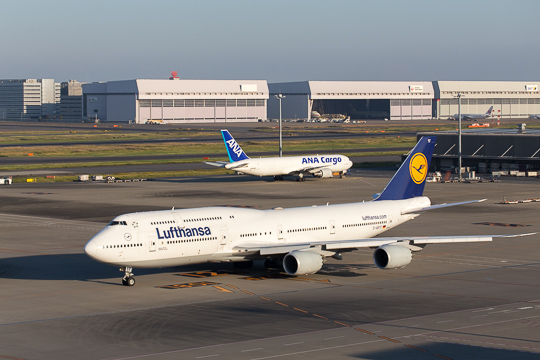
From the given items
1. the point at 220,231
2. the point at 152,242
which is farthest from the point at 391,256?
the point at 152,242

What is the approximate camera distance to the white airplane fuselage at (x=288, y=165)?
368 ft

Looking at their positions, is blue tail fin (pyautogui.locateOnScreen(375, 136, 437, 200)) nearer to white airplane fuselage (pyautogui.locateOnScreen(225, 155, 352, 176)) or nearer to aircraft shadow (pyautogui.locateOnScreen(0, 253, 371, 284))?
aircraft shadow (pyautogui.locateOnScreen(0, 253, 371, 284))

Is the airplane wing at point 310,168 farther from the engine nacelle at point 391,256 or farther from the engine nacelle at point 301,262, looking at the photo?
the engine nacelle at point 301,262

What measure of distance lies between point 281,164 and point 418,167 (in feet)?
194

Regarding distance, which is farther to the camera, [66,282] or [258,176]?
[258,176]

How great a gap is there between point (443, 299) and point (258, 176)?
7948cm

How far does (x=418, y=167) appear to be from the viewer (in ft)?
184

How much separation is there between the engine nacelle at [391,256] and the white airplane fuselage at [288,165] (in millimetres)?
66437

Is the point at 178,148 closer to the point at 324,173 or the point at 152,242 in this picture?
the point at 324,173

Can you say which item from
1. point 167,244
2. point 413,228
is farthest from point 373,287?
point 413,228

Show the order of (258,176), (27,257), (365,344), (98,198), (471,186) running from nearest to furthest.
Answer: (365,344), (27,257), (98,198), (471,186), (258,176)

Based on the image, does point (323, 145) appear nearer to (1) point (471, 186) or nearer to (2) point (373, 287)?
(1) point (471, 186)

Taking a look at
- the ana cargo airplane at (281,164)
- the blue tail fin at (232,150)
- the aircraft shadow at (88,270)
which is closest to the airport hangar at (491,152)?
the ana cargo airplane at (281,164)

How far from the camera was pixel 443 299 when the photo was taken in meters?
40.9
